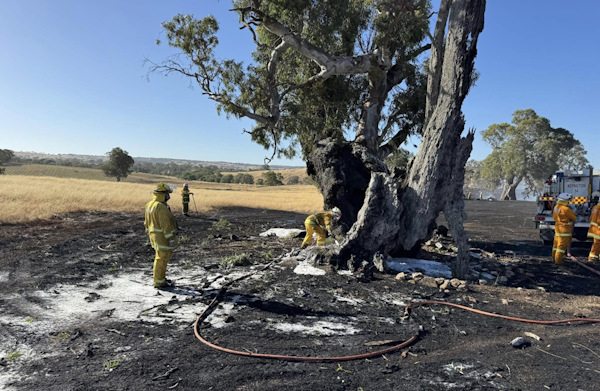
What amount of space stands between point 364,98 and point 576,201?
29.6 feet

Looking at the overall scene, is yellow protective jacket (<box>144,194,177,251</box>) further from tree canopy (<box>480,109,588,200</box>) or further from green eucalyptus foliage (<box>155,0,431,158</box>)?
tree canopy (<box>480,109,588,200</box>)

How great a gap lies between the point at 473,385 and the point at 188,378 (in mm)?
3236

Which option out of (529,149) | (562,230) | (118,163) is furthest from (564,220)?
(118,163)

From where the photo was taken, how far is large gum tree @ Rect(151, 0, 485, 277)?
9203 mm

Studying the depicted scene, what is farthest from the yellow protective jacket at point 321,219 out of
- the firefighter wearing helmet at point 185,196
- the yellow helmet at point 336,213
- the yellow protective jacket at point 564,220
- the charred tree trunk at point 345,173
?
the firefighter wearing helmet at point 185,196

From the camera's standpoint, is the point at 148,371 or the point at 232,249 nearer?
the point at 148,371

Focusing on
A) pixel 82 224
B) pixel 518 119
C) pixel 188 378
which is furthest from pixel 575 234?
pixel 518 119

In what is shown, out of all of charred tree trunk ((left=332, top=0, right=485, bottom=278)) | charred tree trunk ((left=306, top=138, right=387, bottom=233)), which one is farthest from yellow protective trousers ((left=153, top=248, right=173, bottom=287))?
charred tree trunk ((left=306, top=138, right=387, bottom=233))

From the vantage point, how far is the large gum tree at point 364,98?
362 inches

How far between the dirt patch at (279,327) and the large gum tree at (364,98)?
5.72ft

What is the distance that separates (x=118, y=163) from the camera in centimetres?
7225

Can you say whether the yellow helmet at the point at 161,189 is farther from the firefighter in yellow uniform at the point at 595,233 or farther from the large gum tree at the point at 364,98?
the firefighter in yellow uniform at the point at 595,233

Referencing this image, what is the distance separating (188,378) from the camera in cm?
415

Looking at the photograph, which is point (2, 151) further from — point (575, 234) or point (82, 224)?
point (575, 234)
